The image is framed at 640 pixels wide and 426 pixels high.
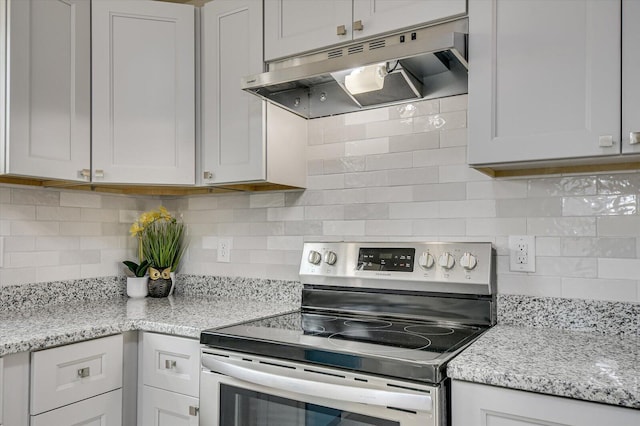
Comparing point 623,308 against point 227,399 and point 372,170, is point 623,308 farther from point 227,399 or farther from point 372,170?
point 227,399

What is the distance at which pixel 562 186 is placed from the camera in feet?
5.42

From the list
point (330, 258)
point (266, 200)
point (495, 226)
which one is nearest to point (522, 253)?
point (495, 226)

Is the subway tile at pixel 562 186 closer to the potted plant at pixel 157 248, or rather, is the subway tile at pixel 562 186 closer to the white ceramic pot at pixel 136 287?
the potted plant at pixel 157 248

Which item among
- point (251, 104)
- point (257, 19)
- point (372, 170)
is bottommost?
point (372, 170)

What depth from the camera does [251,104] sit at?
79.7 inches

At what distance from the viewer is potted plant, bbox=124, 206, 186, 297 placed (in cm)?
242

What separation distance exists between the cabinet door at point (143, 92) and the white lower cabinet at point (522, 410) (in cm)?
148

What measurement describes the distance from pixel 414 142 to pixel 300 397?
1084 mm

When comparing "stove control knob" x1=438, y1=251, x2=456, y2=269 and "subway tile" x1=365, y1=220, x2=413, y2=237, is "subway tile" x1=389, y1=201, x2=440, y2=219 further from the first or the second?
"stove control knob" x1=438, y1=251, x2=456, y2=269

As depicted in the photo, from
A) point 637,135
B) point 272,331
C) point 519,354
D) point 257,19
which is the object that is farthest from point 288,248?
point 637,135

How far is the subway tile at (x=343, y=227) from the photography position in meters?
2.08

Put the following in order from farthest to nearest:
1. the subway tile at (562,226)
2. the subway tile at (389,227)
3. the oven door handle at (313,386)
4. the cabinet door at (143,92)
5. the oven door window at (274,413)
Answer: the cabinet door at (143,92) < the subway tile at (389,227) < the subway tile at (562,226) < the oven door window at (274,413) < the oven door handle at (313,386)

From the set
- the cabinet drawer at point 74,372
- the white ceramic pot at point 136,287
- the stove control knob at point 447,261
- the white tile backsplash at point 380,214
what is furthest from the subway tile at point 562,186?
the white ceramic pot at point 136,287

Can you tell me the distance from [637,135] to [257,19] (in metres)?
1.44
